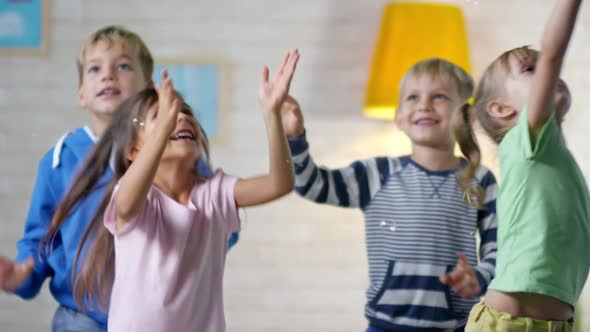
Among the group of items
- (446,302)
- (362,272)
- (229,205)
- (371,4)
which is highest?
(371,4)

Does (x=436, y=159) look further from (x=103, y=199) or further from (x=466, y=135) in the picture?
(x=103, y=199)

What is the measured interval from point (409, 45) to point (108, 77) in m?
0.99

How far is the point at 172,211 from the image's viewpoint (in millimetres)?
1562

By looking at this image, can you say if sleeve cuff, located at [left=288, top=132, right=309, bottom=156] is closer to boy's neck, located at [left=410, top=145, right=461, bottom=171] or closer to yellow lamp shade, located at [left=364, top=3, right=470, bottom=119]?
boy's neck, located at [left=410, top=145, right=461, bottom=171]

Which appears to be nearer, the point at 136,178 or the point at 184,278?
the point at 136,178

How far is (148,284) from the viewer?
153cm

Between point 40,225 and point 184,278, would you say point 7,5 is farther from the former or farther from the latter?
point 184,278

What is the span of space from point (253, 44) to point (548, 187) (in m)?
1.70

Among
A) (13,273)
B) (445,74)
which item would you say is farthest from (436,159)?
(13,273)

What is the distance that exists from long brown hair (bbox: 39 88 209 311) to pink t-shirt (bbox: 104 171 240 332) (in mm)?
124

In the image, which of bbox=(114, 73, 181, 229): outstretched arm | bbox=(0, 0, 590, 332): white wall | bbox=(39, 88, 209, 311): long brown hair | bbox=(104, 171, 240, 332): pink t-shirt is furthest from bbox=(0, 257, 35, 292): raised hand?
bbox=(0, 0, 590, 332): white wall

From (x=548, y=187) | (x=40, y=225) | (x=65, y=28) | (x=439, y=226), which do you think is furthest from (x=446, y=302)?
(x=65, y=28)

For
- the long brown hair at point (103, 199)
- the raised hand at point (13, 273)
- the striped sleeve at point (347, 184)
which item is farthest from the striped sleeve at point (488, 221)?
the raised hand at point (13, 273)

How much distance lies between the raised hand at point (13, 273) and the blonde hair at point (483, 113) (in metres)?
0.93
